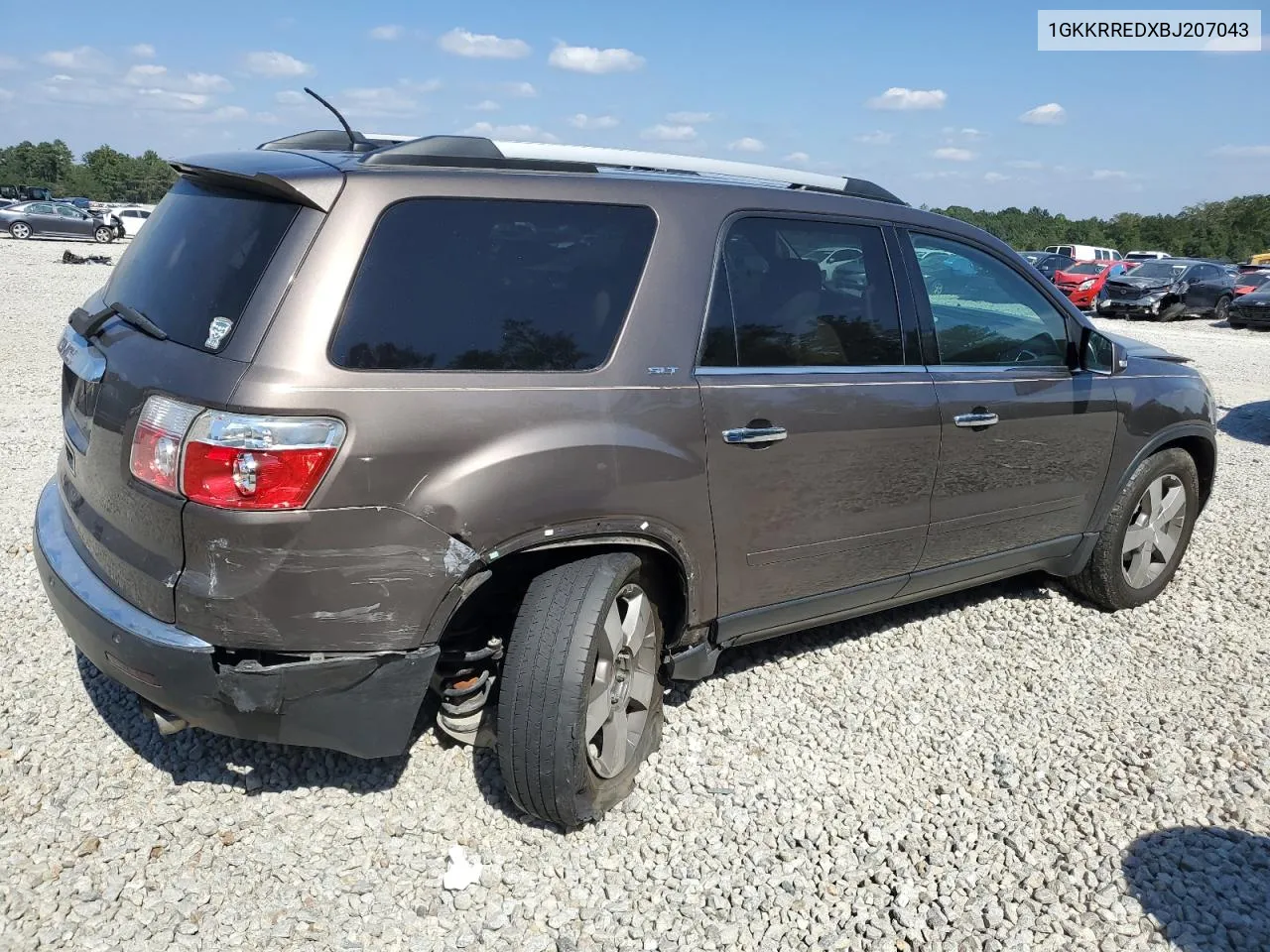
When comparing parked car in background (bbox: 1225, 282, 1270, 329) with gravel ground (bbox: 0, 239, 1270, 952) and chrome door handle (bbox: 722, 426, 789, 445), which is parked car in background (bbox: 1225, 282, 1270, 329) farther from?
chrome door handle (bbox: 722, 426, 789, 445)

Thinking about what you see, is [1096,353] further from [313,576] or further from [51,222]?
[51,222]

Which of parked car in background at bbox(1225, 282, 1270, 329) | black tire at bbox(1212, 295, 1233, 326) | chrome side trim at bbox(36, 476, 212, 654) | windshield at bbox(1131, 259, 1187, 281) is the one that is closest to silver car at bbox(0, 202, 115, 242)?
windshield at bbox(1131, 259, 1187, 281)

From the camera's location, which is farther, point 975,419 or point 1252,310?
point 1252,310

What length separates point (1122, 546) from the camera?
4.52 metres

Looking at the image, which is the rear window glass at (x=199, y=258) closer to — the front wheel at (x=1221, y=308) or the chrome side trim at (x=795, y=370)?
the chrome side trim at (x=795, y=370)

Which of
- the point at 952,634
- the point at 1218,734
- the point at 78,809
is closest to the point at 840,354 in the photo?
the point at 952,634

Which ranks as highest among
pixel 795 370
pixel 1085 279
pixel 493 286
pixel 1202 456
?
pixel 1085 279

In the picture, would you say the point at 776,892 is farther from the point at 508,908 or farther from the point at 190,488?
the point at 190,488

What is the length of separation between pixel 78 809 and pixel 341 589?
4.29 feet

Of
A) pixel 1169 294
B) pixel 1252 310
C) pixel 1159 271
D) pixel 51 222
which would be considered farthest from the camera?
pixel 51 222

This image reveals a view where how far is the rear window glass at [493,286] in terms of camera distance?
247 centimetres

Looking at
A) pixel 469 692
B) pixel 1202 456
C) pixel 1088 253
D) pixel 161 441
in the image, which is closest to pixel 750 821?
pixel 469 692

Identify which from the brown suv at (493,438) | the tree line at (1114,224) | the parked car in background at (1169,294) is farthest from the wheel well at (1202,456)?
the tree line at (1114,224)

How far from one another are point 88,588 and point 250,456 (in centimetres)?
81
